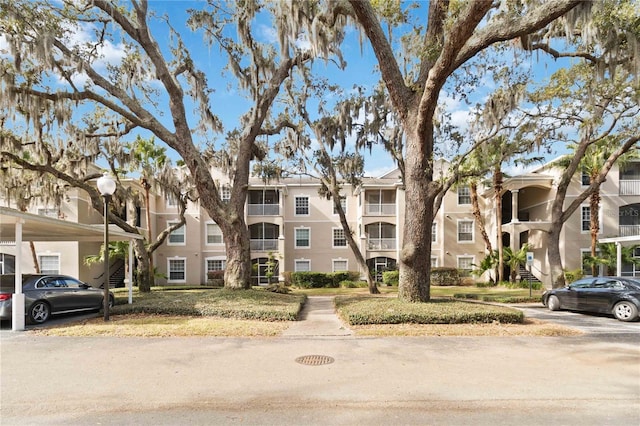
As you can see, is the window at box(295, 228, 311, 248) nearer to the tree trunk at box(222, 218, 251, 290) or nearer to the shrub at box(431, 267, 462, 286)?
the shrub at box(431, 267, 462, 286)

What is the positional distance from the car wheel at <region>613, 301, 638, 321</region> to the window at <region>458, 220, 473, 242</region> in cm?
1881

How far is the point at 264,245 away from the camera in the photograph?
1187 inches

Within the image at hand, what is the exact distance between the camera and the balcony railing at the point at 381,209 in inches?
1187

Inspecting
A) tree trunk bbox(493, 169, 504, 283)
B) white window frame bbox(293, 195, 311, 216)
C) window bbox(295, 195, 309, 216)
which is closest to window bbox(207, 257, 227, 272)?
white window frame bbox(293, 195, 311, 216)

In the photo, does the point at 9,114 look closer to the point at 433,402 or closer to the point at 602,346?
the point at 433,402

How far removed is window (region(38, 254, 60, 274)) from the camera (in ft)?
77.6

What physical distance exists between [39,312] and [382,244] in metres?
23.2

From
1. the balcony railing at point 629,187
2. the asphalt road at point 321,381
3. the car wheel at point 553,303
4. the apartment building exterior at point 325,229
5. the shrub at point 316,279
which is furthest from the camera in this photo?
the apartment building exterior at point 325,229

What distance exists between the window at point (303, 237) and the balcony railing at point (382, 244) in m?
4.70

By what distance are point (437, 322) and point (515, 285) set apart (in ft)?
57.0

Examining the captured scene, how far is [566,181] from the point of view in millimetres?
18078

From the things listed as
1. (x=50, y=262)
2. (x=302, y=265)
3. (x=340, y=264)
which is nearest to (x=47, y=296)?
(x=50, y=262)

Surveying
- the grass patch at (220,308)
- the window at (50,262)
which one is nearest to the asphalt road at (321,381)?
the grass patch at (220,308)

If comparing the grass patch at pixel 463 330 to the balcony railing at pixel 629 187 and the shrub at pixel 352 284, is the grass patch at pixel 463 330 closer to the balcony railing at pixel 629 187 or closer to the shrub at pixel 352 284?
the shrub at pixel 352 284
